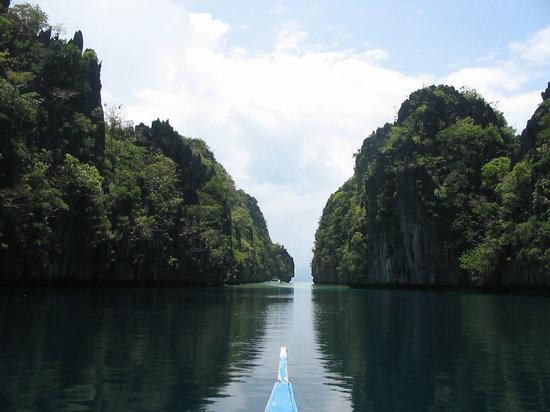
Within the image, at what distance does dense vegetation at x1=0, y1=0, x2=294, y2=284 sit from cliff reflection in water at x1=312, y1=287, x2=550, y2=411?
81.7 feet

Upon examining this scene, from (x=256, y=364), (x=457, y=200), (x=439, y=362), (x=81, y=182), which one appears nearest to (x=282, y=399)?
(x=256, y=364)

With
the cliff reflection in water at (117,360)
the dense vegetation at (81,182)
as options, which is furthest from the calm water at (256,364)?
the dense vegetation at (81,182)

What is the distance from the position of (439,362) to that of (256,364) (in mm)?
4909

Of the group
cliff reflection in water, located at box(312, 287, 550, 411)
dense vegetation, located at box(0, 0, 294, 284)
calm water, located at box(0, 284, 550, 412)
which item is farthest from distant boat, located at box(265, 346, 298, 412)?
dense vegetation, located at box(0, 0, 294, 284)

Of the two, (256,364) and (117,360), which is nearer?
(117,360)

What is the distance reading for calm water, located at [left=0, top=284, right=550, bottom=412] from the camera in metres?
10.0

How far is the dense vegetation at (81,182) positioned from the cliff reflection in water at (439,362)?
24.9m

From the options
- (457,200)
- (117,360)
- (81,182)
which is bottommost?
(117,360)

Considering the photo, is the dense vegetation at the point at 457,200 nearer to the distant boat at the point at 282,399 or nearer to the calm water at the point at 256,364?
the calm water at the point at 256,364

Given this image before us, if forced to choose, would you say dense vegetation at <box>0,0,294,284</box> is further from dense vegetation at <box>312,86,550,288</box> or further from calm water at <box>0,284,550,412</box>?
dense vegetation at <box>312,86,550,288</box>

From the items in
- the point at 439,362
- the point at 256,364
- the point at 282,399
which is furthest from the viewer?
the point at 439,362

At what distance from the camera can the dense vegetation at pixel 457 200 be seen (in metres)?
50.4

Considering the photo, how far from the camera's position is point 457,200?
66.8 metres

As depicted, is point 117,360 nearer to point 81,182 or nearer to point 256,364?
point 256,364
